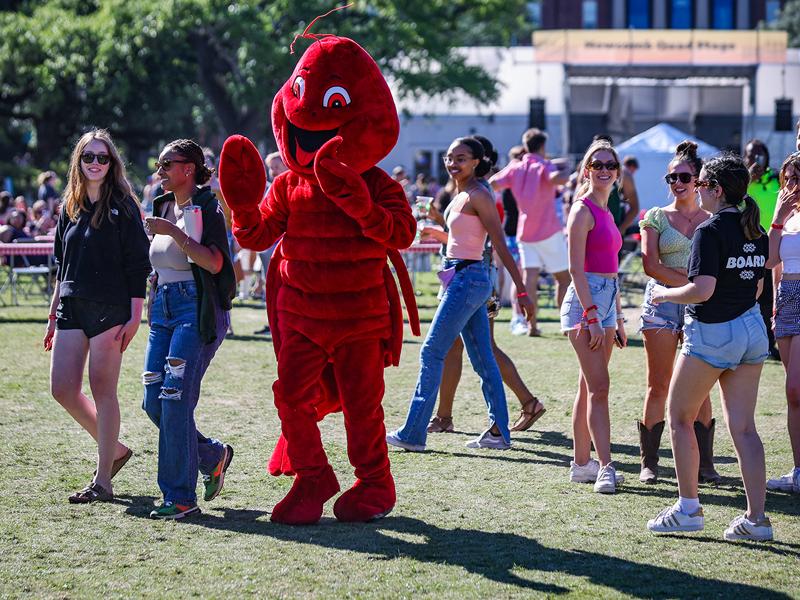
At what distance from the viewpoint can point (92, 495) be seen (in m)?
6.28

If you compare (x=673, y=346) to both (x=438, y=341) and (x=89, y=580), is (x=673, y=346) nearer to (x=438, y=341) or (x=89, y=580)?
(x=438, y=341)

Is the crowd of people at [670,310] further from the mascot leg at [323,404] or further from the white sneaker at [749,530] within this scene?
the mascot leg at [323,404]

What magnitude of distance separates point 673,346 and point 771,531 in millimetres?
1445

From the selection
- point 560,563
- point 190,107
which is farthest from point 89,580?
point 190,107

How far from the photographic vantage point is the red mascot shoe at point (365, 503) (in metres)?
5.96

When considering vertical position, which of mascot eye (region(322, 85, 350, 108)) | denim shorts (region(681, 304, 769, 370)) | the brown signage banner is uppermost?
the brown signage banner

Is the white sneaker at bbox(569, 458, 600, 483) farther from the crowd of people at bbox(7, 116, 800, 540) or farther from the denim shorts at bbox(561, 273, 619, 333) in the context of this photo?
the denim shorts at bbox(561, 273, 619, 333)

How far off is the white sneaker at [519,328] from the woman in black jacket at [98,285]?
7513 mm

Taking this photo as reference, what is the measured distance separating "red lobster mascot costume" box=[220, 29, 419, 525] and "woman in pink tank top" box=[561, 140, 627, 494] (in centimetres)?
109

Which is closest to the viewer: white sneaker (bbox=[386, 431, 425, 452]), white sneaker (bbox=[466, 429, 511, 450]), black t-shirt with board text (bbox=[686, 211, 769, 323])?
black t-shirt with board text (bbox=[686, 211, 769, 323])

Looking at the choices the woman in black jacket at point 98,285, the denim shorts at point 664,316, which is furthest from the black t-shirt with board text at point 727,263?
the woman in black jacket at point 98,285

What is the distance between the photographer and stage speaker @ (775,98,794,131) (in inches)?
1139

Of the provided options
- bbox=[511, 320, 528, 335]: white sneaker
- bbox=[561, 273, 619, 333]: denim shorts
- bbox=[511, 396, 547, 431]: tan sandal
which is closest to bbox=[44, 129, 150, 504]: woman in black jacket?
bbox=[561, 273, 619, 333]: denim shorts

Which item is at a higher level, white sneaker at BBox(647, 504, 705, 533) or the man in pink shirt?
the man in pink shirt
